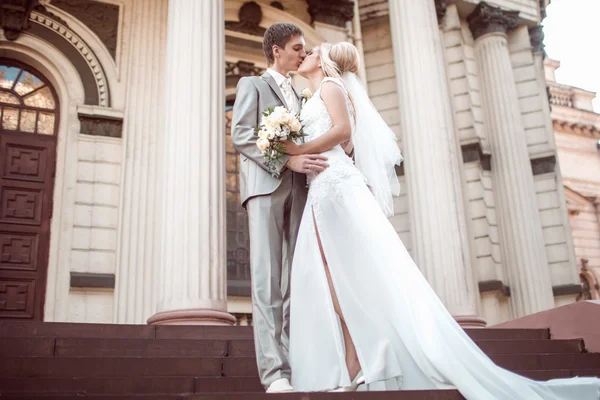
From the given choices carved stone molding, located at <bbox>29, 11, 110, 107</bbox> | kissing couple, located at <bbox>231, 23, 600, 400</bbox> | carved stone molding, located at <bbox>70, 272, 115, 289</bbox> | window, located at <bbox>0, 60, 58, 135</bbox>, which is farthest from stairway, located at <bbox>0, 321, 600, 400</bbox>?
carved stone molding, located at <bbox>29, 11, 110, 107</bbox>

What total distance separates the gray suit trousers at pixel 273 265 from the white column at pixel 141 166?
662 cm

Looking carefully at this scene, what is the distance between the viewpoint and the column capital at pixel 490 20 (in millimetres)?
15016

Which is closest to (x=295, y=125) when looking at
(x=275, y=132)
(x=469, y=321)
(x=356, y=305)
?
(x=275, y=132)

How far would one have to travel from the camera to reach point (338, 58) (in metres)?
4.65

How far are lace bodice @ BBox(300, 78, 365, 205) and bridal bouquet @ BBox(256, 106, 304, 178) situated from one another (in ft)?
0.98

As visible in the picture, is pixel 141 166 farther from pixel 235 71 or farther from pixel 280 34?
pixel 280 34

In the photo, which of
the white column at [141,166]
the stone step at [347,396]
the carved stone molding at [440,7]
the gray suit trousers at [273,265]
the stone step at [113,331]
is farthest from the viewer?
the carved stone molding at [440,7]

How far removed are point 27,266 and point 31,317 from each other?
83 cm

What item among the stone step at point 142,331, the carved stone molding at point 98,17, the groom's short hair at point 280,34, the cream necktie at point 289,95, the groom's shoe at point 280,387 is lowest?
the groom's shoe at point 280,387

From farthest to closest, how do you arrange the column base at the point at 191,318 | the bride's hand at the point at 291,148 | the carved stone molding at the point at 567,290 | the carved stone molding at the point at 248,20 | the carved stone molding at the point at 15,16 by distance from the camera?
the carved stone molding at the point at 567,290 → the carved stone molding at the point at 248,20 → the carved stone molding at the point at 15,16 → the column base at the point at 191,318 → the bride's hand at the point at 291,148

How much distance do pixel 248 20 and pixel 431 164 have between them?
544 cm

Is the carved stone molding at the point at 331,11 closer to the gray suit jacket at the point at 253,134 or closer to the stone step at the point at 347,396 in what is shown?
the gray suit jacket at the point at 253,134

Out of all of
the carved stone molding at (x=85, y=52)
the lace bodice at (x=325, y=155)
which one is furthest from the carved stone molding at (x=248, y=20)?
the lace bodice at (x=325, y=155)

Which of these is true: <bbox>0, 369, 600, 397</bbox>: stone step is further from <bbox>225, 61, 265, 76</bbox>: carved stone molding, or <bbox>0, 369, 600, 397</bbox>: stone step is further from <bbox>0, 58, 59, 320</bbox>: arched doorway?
<bbox>225, 61, 265, 76</bbox>: carved stone molding
